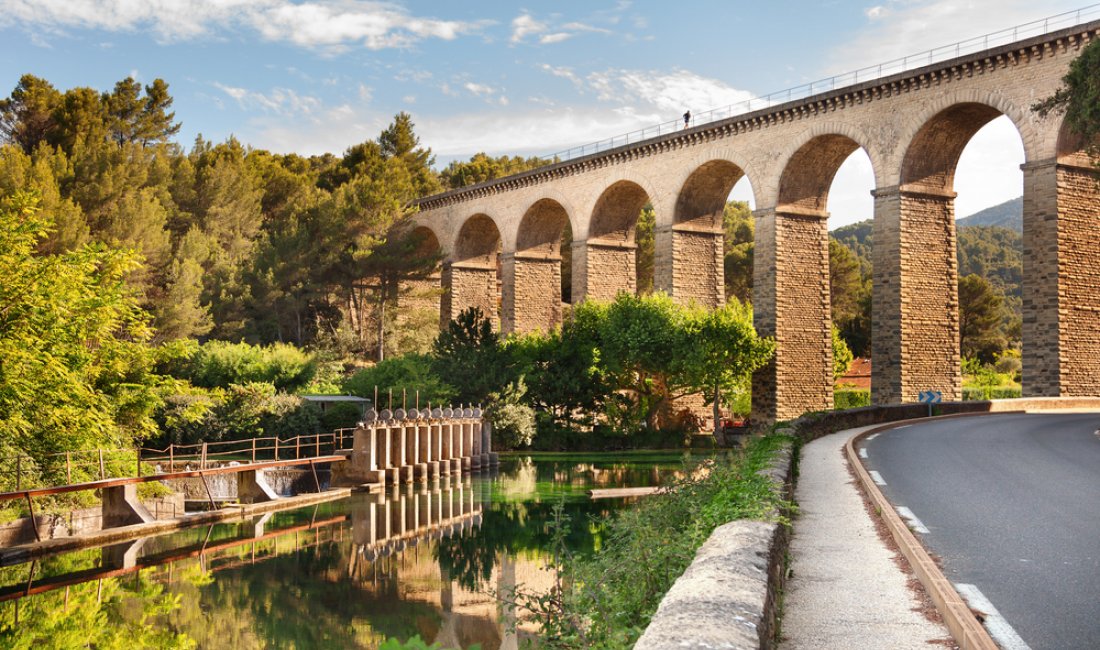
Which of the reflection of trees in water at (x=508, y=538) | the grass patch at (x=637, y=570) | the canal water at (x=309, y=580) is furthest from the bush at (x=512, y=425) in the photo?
the grass patch at (x=637, y=570)

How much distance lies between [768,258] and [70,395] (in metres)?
24.3

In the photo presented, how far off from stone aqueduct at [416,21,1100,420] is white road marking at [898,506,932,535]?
20.3 metres

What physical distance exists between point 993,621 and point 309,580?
11.8 m

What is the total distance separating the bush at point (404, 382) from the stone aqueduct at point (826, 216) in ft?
33.5

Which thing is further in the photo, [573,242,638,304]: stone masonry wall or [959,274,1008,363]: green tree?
[959,274,1008,363]: green tree

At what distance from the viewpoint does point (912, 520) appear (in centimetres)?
947

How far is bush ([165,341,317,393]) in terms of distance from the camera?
123 ft

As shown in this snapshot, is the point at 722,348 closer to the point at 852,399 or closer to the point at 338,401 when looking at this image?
the point at 852,399

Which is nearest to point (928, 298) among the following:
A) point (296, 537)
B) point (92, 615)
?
point (296, 537)

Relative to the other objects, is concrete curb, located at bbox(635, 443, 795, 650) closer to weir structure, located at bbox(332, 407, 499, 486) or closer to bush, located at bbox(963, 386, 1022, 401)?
weir structure, located at bbox(332, 407, 499, 486)

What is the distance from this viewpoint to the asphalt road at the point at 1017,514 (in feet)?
19.6

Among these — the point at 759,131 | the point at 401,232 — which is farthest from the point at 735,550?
the point at 401,232

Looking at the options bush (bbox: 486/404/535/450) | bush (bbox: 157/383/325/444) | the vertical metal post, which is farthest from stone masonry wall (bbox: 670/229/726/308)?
the vertical metal post

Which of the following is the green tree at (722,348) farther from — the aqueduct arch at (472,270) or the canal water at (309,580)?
the aqueduct arch at (472,270)
